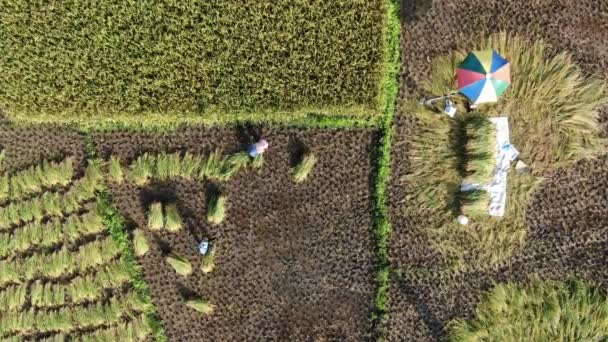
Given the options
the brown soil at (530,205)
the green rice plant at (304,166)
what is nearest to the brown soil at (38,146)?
the green rice plant at (304,166)

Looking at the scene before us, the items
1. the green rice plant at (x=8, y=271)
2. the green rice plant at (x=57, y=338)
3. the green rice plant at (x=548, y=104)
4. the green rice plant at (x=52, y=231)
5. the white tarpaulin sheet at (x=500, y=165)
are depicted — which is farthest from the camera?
the green rice plant at (x=57, y=338)

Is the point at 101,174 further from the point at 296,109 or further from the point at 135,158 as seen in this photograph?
the point at 296,109

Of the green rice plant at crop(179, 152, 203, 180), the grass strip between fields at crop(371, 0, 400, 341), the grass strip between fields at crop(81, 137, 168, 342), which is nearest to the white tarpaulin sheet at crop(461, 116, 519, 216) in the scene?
the grass strip between fields at crop(371, 0, 400, 341)

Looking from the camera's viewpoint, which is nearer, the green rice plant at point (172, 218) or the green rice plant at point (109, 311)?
the green rice plant at point (172, 218)

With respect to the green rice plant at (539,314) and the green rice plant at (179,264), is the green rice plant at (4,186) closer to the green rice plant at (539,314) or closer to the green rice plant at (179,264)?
the green rice plant at (179,264)

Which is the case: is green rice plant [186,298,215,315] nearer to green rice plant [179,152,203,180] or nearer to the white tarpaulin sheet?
green rice plant [179,152,203,180]

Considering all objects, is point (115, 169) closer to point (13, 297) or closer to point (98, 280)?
point (98, 280)

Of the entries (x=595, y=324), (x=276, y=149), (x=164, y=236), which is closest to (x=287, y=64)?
(x=276, y=149)
